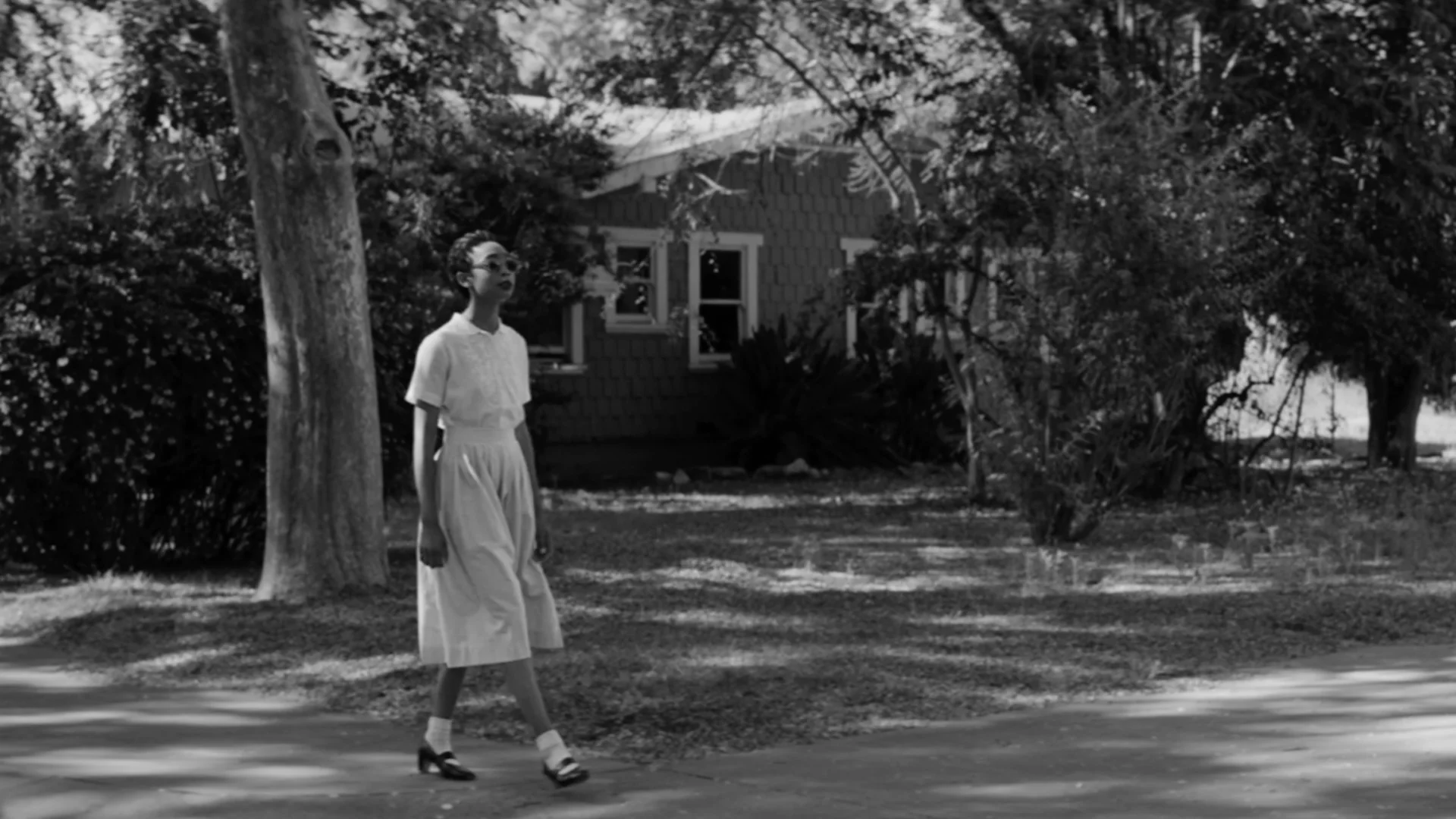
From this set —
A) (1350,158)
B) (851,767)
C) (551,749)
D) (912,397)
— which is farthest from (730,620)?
(912,397)

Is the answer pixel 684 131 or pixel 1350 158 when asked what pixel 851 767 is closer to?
pixel 1350 158

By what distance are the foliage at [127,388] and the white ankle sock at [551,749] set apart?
6354 mm

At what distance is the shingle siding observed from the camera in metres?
24.3

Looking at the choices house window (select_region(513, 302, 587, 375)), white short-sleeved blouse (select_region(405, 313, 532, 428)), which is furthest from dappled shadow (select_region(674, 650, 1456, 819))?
house window (select_region(513, 302, 587, 375))

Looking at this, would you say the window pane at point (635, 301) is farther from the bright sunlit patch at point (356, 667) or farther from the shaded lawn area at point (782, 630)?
the bright sunlit patch at point (356, 667)

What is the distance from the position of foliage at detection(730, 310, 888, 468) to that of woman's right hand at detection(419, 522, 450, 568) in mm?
16912

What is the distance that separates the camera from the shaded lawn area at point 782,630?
8750mm

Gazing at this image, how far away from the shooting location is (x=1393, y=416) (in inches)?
944

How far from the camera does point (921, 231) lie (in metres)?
17.8

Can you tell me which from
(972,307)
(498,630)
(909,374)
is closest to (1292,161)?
(972,307)

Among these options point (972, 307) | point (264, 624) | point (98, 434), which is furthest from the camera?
point (972, 307)

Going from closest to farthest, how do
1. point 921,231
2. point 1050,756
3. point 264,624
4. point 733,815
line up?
1. point 733,815
2. point 1050,756
3. point 264,624
4. point 921,231

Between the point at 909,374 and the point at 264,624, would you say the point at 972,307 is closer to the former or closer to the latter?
the point at 909,374

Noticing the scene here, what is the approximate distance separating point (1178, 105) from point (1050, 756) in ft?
31.4
